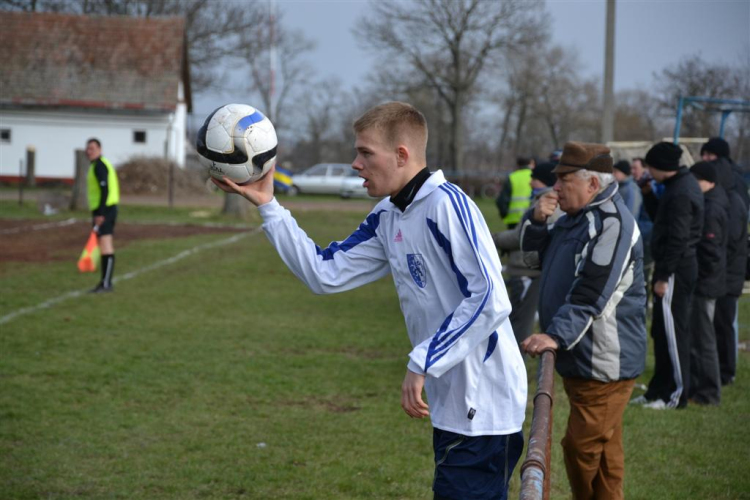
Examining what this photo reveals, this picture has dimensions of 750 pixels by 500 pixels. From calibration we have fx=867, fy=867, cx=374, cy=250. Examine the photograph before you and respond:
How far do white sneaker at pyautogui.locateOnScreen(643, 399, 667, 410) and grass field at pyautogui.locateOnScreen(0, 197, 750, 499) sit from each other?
0.51ft

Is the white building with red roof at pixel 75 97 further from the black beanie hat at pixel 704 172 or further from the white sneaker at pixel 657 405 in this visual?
the white sneaker at pixel 657 405

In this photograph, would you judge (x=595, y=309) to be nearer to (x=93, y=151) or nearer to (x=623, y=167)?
(x=623, y=167)

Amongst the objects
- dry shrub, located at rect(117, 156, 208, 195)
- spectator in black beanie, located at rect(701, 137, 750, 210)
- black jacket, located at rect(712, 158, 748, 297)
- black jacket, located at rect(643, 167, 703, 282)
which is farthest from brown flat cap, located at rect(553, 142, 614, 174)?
dry shrub, located at rect(117, 156, 208, 195)

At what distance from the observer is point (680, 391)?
7430 millimetres

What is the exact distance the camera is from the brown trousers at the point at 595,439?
4.60m

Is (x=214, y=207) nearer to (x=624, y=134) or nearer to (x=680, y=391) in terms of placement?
(x=680, y=391)

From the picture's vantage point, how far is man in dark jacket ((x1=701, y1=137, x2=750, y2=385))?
848cm

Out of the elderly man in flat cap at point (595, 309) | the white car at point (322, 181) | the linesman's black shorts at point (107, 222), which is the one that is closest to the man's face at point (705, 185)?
the elderly man in flat cap at point (595, 309)

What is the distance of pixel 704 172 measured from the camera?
795 cm

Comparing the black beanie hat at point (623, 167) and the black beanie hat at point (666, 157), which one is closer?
the black beanie hat at point (666, 157)

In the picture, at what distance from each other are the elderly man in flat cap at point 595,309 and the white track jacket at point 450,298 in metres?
1.13

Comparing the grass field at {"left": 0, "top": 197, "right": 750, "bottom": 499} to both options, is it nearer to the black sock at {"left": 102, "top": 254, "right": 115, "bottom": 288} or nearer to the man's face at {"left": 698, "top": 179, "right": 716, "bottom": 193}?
the black sock at {"left": 102, "top": 254, "right": 115, "bottom": 288}

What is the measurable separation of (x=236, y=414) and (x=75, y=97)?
39.7 m

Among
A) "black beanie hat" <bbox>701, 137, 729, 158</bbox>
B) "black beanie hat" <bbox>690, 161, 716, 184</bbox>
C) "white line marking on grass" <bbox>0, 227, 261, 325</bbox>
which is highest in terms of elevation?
"black beanie hat" <bbox>701, 137, 729, 158</bbox>
